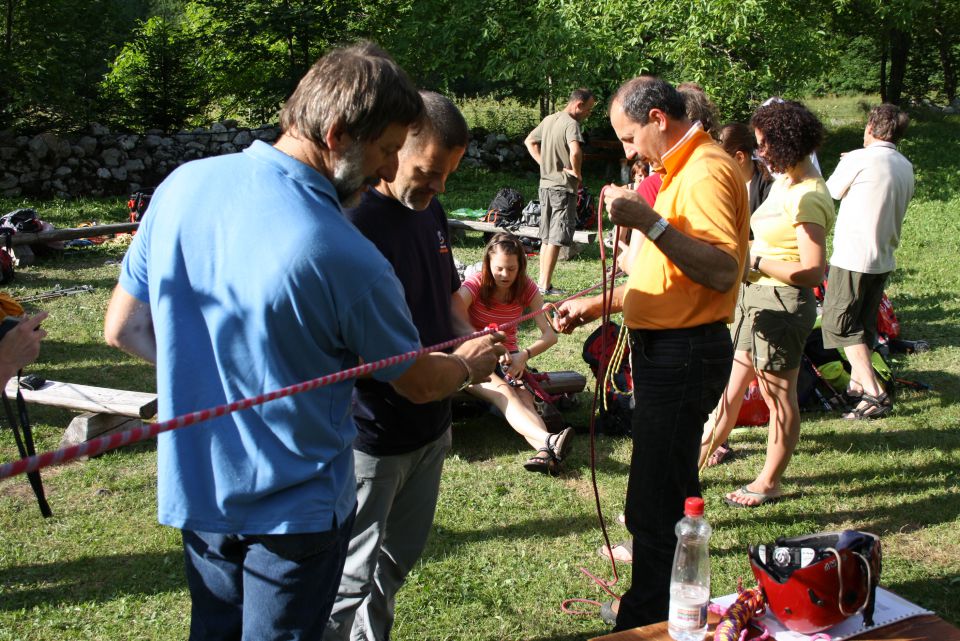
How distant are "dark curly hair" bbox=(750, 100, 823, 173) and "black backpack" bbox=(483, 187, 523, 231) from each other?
7464 mm

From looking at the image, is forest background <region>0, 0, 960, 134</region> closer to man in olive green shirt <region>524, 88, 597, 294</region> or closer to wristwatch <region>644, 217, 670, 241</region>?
man in olive green shirt <region>524, 88, 597, 294</region>

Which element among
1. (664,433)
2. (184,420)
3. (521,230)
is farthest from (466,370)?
(521,230)

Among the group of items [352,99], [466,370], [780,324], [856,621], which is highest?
[352,99]

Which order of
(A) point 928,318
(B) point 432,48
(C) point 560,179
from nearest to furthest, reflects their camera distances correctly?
(A) point 928,318 → (C) point 560,179 → (B) point 432,48

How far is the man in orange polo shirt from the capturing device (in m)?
2.72

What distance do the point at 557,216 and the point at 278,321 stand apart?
301 inches

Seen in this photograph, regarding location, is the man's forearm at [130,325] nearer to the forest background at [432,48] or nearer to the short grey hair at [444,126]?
the short grey hair at [444,126]

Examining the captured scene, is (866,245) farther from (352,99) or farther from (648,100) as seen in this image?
(352,99)

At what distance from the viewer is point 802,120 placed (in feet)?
13.4

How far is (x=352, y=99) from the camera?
1826 millimetres

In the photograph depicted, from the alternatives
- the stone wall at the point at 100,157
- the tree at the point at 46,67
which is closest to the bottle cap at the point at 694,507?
the stone wall at the point at 100,157

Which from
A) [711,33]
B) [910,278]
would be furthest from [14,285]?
[711,33]

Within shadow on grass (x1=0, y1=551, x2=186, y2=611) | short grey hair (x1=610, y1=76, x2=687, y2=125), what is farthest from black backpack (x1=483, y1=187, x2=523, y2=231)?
short grey hair (x1=610, y1=76, x2=687, y2=125)

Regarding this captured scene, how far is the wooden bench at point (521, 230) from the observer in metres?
10.7
